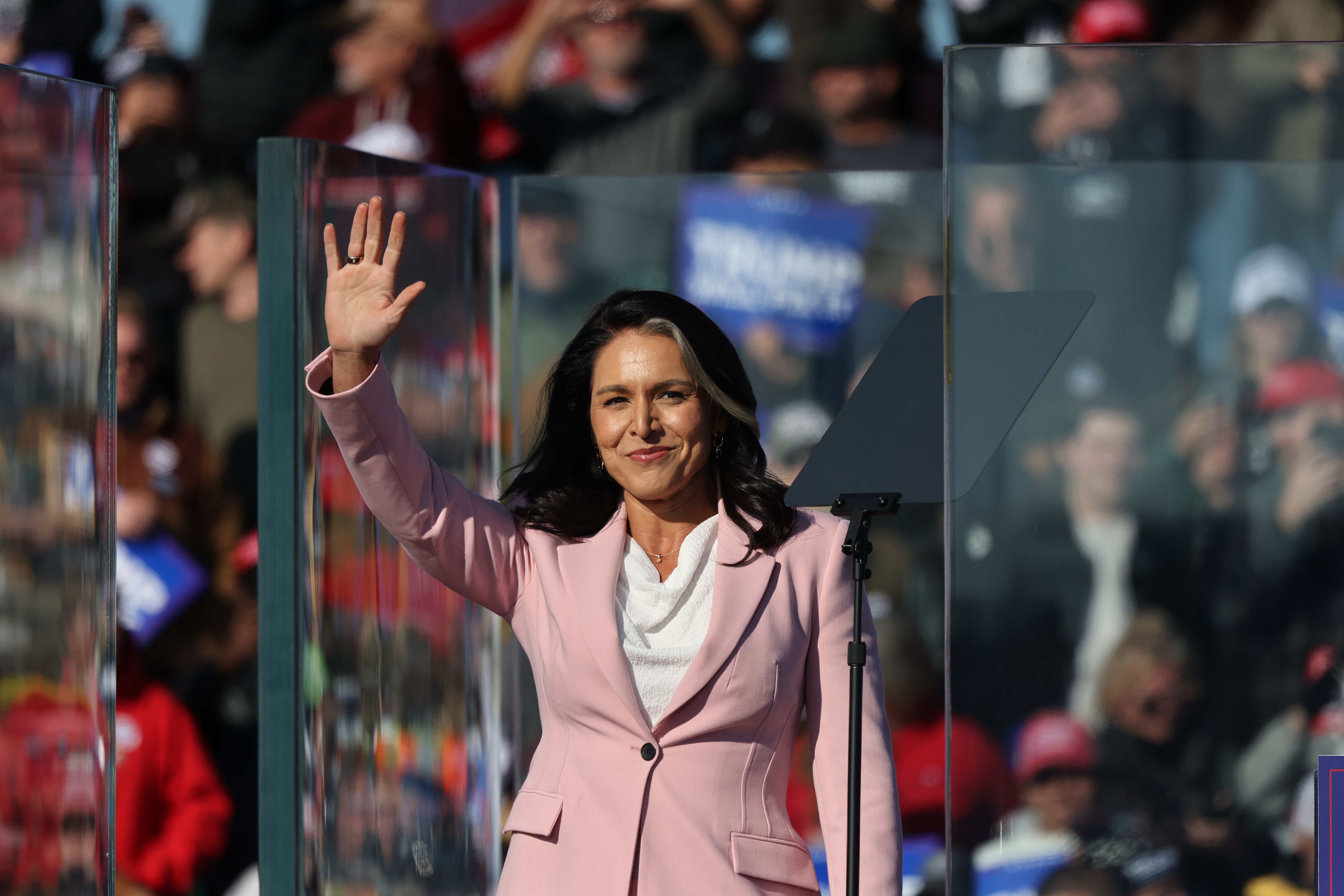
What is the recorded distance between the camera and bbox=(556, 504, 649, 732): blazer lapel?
2264 millimetres

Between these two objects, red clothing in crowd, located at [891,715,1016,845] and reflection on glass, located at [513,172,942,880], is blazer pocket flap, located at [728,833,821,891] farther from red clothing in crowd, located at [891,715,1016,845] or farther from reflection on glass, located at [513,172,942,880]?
reflection on glass, located at [513,172,942,880]

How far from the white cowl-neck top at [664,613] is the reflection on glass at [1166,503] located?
392mm

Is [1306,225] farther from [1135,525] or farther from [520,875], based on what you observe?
[520,875]

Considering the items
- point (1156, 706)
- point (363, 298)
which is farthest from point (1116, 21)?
point (363, 298)

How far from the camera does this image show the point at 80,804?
2494 millimetres

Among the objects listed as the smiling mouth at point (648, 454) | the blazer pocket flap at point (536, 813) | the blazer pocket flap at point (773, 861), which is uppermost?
the smiling mouth at point (648, 454)

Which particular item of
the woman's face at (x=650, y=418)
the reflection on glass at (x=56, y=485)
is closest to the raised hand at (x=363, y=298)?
the woman's face at (x=650, y=418)

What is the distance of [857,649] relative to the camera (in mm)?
2152

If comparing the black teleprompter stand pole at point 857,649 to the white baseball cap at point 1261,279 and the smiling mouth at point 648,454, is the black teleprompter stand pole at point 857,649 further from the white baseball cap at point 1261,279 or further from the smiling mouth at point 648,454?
the white baseball cap at point 1261,279

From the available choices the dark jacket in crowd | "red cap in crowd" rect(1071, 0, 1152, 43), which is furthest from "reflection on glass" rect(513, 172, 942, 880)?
the dark jacket in crowd

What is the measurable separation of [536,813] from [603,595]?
0.33 m

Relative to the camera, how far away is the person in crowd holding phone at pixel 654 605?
2.25 metres

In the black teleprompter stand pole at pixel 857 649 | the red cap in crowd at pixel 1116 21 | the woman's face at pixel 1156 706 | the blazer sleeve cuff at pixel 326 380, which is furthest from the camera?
the red cap in crowd at pixel 1116 21

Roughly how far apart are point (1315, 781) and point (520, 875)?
1.18 m
